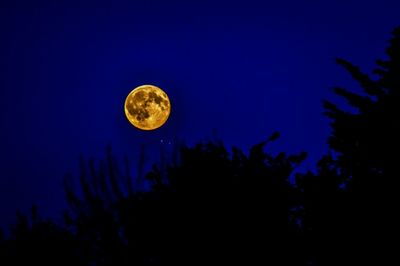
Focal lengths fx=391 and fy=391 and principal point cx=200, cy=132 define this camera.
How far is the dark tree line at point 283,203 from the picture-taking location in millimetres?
6562

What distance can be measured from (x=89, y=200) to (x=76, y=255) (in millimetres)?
1823

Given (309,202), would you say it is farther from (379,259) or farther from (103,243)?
(103,243)

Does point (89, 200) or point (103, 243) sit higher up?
point (89, 200)

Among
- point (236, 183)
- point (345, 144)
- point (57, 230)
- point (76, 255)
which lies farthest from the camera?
point (57, 230)

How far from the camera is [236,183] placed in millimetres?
7266

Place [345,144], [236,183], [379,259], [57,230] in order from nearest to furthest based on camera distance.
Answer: [379,259] → [236,183] → [345,144] → [57,230]

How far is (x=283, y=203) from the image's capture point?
717 centimetres

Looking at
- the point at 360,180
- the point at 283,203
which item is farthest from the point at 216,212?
the point at 360,180

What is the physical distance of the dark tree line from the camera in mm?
6562

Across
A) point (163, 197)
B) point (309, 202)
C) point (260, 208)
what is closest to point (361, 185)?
point (309, 202)

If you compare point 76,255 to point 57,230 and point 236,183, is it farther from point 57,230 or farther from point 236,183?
point 236,183

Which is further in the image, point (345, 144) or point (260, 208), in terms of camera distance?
point (345, 144)

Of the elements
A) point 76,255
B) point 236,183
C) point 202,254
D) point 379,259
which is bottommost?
point 379,259

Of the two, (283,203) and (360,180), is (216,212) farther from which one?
(360,180)
